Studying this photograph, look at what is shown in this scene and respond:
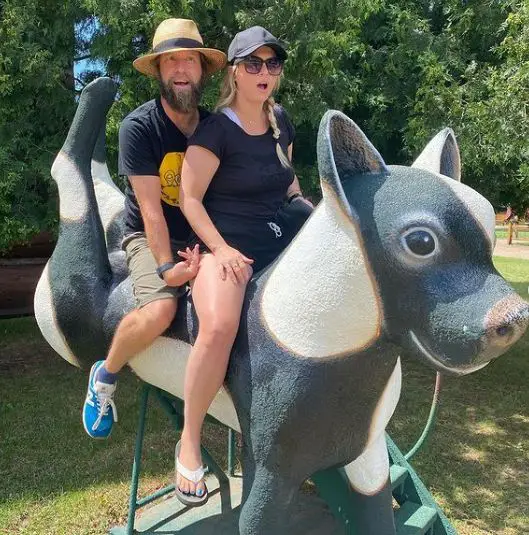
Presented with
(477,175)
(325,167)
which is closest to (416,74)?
(477,175)

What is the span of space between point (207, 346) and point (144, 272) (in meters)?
0.40

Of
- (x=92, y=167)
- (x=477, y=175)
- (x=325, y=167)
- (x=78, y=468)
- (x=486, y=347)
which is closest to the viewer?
(x=486, y=347)

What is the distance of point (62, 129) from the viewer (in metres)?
4.43

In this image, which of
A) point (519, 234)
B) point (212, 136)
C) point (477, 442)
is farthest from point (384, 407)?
point (519, 234)

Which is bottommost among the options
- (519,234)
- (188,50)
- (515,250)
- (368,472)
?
(519,234)

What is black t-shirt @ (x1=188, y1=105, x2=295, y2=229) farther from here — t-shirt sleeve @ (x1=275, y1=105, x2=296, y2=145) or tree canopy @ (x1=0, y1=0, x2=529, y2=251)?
tree canopy @ (x1=0, y1=0, x2=529, y2=251)

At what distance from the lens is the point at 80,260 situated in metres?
2.37

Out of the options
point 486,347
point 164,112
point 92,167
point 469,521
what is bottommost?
point 469,521

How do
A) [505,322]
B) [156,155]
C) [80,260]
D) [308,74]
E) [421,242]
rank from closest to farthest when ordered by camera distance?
[505,322]
[421,242]
[156,155]
[80,260]
[308,74]

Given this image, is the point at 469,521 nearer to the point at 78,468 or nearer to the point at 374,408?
the point at 374,408

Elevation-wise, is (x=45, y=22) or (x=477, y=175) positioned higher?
(x=45, y=22)

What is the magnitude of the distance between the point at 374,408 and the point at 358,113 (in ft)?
12.2

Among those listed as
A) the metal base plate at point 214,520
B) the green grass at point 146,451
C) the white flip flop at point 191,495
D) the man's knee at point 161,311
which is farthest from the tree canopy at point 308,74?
the white flip flop at point 191,495

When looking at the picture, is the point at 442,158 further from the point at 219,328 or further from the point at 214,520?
the point at 214,520
